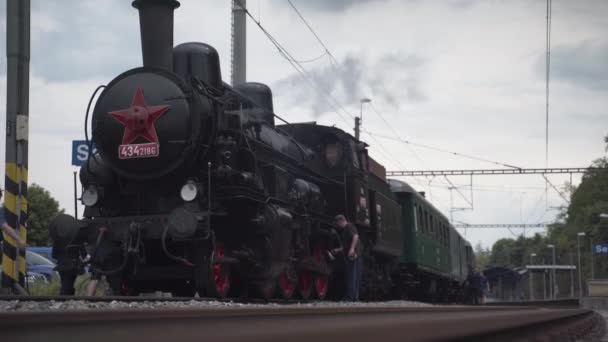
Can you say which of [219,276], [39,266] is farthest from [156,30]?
[39,266]

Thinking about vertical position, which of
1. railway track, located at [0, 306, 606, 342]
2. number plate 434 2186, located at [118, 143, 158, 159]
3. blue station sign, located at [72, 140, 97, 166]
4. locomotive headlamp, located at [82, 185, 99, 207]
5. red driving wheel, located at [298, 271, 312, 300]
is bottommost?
red driving wheel, located at [298, 271, 312, 300]

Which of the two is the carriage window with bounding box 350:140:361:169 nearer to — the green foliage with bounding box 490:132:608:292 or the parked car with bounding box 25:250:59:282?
the parked car with bounding box 25:250:59:282

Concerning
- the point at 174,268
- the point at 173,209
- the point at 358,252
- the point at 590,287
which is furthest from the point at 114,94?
the point at 590,287

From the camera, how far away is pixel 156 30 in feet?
33.6

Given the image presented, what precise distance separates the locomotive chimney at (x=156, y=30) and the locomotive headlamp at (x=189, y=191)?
1.77m

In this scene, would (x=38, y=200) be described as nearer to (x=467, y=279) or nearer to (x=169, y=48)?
(x=467, y=279)

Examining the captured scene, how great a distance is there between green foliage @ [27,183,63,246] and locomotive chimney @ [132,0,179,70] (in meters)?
53.0

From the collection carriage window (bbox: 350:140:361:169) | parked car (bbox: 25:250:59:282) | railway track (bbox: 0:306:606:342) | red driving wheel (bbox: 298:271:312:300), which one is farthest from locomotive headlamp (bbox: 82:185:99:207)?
parked car (bbox: 25:250:59:282)

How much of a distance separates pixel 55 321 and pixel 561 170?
33364mm

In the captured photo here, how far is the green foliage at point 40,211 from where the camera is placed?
60084 mm

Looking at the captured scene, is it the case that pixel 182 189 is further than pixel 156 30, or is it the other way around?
pixel 156 30

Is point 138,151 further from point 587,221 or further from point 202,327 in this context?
point 587,221

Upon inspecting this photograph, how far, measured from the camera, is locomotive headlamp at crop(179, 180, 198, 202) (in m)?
9.66

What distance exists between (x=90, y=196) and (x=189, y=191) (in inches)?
61.6
